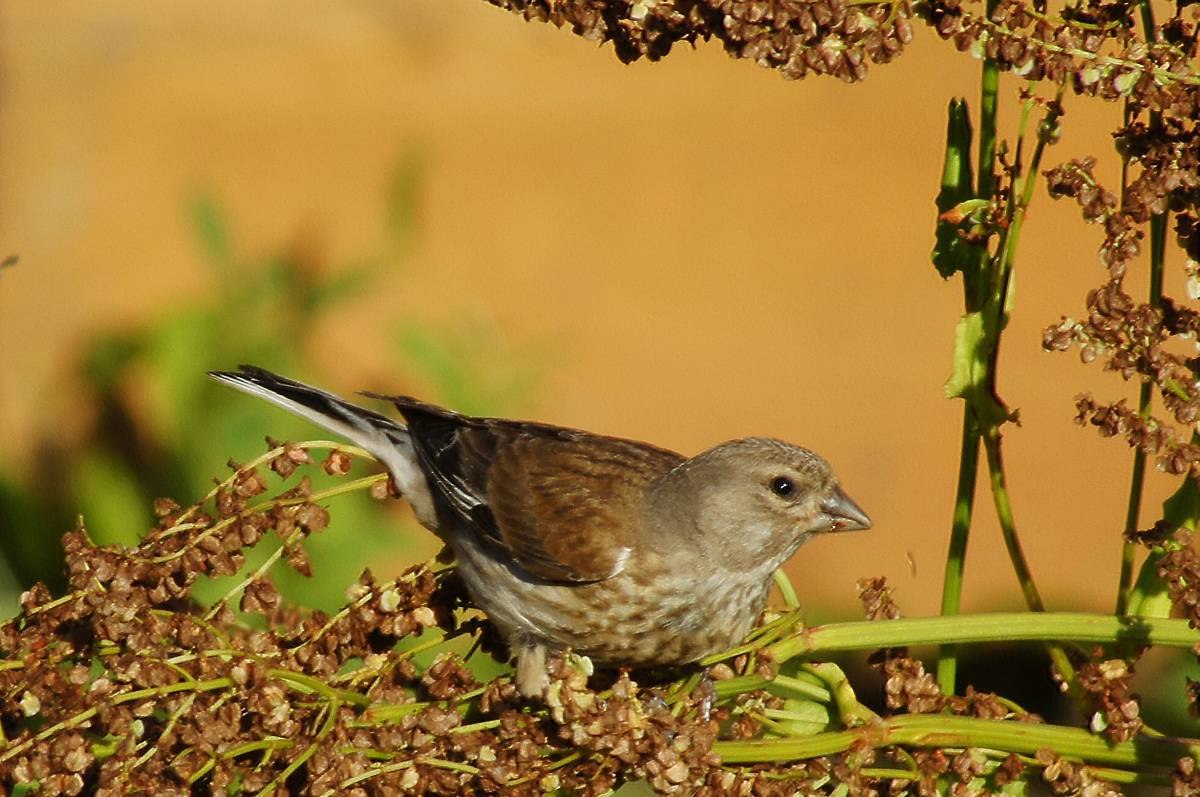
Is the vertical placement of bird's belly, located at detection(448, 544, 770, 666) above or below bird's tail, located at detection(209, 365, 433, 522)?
below

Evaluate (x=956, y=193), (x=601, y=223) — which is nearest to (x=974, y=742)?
(x=956, y=193)

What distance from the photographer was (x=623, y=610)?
287cm

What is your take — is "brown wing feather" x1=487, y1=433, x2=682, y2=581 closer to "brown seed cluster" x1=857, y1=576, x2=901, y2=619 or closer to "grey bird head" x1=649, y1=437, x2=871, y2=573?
"grey bird head" x1=649, y1=437, x2=871, y2=573

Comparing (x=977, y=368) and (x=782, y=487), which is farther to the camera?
(x=782, y=487)

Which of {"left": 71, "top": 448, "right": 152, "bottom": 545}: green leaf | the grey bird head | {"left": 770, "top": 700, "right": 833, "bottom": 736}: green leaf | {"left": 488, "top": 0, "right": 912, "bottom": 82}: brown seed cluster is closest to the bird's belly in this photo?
the grey bird head

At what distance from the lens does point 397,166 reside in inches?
227

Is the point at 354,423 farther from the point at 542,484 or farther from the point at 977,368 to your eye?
the point at 977,368

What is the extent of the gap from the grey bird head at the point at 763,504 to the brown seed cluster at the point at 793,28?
110 centimetres

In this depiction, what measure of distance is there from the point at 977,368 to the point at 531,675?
2.42 ft

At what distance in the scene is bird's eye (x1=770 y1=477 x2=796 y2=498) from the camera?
9.68ft

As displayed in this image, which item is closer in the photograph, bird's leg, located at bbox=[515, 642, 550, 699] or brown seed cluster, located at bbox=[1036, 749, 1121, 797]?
brown seed cluster, located at bbox=[1036, 749, 1121, 797]

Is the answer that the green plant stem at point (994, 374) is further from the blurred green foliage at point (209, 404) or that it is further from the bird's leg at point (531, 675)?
the blurred green foliage at point (209, 404)

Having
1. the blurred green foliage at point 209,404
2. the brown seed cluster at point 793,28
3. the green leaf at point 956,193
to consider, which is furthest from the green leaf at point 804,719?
the blurred green foliage at point 209,404

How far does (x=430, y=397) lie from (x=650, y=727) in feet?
10.4
